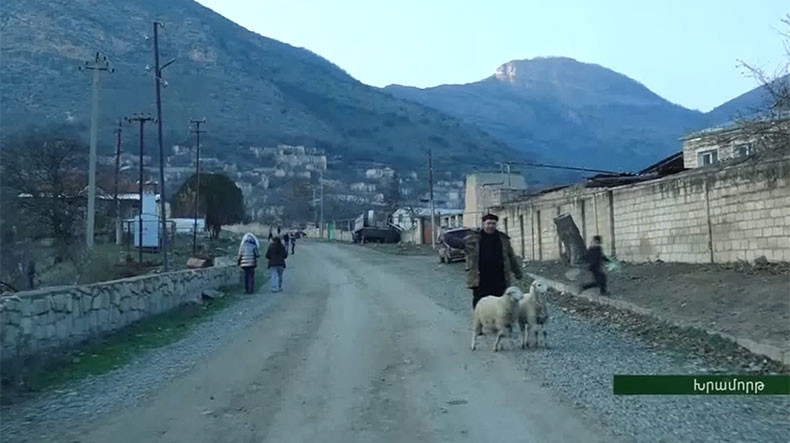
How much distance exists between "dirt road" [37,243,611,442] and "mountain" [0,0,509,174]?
42.5m

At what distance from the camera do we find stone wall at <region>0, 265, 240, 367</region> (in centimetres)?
995

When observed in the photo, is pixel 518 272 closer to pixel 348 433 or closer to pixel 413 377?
pixel 413 377

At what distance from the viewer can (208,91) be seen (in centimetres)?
11725

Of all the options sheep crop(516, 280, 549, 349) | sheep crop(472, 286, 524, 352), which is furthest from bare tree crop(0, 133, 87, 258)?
sheep crop(516, 280, 549, 349)

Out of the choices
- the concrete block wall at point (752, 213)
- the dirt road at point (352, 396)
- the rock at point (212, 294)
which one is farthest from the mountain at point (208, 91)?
the dirt road at point (352, 396)

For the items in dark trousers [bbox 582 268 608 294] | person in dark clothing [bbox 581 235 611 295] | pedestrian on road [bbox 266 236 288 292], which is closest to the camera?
person in dark clothing [bbox 581 235 611 295]

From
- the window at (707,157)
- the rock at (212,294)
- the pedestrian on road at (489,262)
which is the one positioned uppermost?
the window at (707,157)

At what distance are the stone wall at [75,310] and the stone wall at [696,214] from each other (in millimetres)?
12136

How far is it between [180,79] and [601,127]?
9606 centimetres

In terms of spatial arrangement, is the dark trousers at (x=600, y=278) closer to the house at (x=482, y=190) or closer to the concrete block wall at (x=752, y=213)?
the concrete block wall at (x=752, y=213)

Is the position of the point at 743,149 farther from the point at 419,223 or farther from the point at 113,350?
the point at 419,223

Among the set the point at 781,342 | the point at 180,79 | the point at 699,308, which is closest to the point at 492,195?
the point at 699,308

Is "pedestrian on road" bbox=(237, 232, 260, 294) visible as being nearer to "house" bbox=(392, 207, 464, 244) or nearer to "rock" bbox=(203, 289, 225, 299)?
"rock" bbox=(203, 289, 225, 299)

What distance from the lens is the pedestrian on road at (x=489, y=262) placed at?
38.0ft
